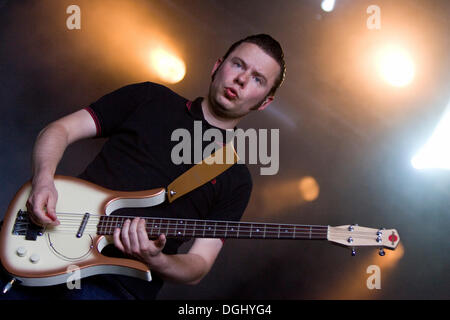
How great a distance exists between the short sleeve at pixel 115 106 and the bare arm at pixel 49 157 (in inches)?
1.2

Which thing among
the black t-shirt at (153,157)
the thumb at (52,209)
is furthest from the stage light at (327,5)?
the thumb at (52,209)

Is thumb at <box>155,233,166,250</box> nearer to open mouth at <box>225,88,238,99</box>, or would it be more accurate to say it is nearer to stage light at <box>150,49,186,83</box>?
open mouth at <box>225,88,238,99</box>

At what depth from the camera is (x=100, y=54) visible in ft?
8.59

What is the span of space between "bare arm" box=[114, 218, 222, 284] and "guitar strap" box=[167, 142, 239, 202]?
22 cm

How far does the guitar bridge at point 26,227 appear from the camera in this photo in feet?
4.32

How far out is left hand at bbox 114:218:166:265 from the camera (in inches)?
50.8

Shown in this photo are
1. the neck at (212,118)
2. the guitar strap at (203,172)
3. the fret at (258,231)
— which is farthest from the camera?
the neck at (212,118)

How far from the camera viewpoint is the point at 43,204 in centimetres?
130

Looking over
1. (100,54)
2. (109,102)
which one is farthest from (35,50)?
(109,102)

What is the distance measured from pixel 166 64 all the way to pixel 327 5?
1059mm

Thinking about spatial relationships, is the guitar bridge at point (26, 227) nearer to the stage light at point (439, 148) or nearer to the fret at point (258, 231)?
the fret at point (258, 231)
